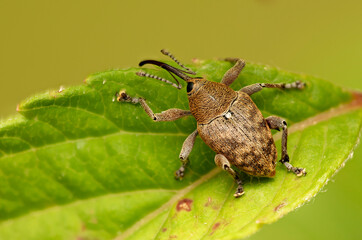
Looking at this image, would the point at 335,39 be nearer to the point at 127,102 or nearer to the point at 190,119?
the point at 190,119

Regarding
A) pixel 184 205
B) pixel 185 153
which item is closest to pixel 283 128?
pixel 185 153

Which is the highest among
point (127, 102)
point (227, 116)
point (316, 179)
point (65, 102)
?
point (65, 102)

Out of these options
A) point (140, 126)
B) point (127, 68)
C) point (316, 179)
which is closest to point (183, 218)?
point (140, 126)

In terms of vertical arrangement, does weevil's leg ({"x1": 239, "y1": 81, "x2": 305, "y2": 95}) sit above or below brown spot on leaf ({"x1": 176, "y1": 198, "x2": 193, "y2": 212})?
above

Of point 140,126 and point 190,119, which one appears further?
point 190,119

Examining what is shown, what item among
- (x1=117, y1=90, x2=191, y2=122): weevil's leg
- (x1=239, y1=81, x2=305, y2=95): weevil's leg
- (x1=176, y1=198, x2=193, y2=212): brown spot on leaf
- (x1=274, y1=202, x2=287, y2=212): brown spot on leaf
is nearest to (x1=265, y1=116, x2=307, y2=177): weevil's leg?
(x1=239, y1=81, x2=305, y2=95): weevil's leg

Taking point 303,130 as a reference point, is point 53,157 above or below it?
above

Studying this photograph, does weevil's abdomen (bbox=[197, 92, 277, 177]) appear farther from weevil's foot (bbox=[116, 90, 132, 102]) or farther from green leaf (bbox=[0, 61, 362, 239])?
weevil's foot (bbox=[116, 90, 132, 102])

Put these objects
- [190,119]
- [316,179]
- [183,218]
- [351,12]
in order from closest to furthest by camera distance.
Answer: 1. [316,179]
2. [183,218]
3. [190,119]
4. [351,12]
